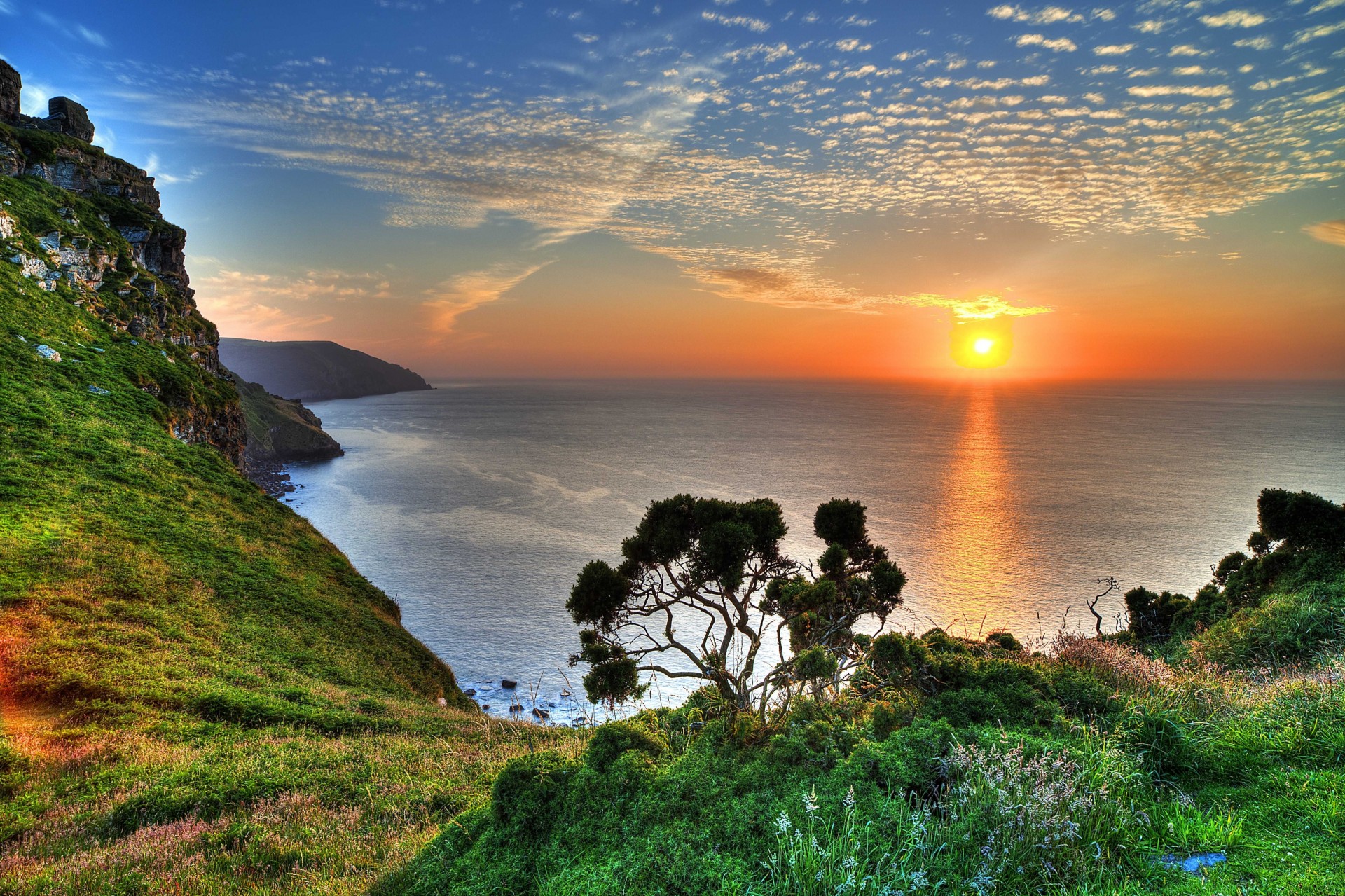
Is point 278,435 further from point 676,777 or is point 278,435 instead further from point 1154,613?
point 1154,613

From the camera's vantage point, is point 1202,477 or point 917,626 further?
point 1202,477

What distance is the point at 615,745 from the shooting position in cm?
652

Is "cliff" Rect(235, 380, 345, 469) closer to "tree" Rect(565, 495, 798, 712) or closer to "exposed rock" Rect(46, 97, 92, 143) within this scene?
"exposed rock" Rect(46, 97, 92, 143)

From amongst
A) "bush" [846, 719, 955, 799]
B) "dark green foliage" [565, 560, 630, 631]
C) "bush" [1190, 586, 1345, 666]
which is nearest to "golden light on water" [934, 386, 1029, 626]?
"bush" [1190, 586, 1345, 666]

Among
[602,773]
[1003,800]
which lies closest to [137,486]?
[602,773]

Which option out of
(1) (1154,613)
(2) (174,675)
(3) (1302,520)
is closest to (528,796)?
(2) (174,675)

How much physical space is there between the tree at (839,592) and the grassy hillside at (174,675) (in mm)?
5955

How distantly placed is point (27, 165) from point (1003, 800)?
7599cm

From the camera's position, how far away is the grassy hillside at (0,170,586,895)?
7020mm

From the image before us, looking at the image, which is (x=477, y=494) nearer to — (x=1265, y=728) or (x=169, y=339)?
(x=169, y=339)

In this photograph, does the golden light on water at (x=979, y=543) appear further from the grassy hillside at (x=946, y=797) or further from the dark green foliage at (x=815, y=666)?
the grassy hillside at (x=946, y=797)

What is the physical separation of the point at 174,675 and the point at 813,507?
62.5 metres

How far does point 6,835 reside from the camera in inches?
282

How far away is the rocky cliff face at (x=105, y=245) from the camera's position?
35.8 meters
